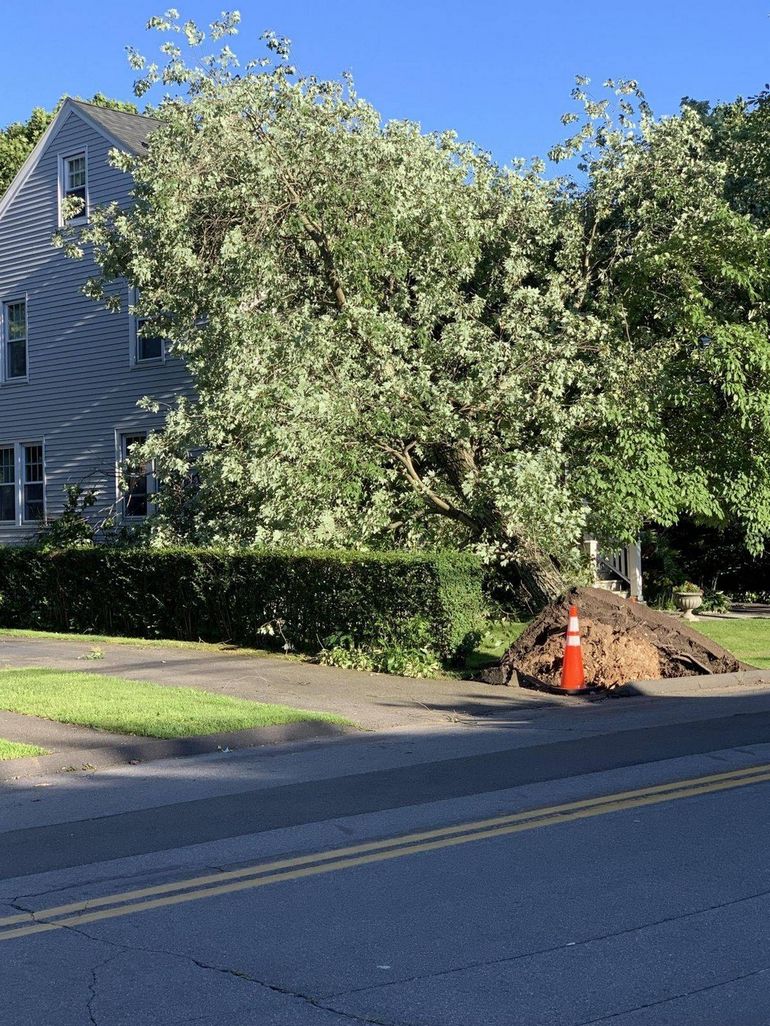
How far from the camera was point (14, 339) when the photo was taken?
102 ft

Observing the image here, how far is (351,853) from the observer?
7016 mm

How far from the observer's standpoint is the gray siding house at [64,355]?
2803 cm

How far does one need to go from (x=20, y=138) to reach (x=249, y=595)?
39782 mm

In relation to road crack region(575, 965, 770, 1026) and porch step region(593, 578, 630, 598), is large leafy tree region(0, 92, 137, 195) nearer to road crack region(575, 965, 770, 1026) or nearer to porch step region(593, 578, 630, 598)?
porch step region(593, 578, 630, 598)

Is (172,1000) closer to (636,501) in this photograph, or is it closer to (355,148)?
(636,501)

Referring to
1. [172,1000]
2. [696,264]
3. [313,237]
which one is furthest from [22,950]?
[696,264]

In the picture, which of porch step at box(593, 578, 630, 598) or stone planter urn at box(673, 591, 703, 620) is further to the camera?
porch step at box(593, 578, 630, 598)

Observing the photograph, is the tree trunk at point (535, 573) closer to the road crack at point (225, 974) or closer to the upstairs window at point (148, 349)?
the upstairs window at point (148, 349)

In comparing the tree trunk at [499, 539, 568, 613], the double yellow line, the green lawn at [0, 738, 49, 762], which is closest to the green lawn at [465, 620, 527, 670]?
the tree trunk at [499, 539, 568, 613]

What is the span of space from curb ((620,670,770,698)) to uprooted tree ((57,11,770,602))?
129 inches

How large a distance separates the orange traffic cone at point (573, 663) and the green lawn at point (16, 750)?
6.04 meters

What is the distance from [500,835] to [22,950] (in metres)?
2.90

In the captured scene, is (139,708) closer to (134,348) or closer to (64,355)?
(134,348)

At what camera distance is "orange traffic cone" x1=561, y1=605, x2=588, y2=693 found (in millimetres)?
13914
